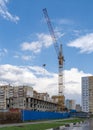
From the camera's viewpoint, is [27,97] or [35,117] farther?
[27,97]

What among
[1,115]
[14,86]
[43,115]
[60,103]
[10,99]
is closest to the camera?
[1,115]

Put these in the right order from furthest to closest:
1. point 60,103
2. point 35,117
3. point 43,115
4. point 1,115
→ point 60,103, point 43,115, point 35,117, point 1,115

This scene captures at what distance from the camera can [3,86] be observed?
175375mm

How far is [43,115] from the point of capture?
277ft

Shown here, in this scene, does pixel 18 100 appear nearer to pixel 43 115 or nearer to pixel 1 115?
pixel 43 115

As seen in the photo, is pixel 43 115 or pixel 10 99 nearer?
pixel 43 115

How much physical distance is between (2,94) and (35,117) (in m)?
98.4

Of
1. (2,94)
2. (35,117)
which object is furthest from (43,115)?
(2,94)

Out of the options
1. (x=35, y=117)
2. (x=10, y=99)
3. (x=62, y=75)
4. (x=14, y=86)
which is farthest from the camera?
(x=14, y=86)

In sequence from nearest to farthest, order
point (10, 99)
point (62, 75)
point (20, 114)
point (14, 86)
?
point (20, 114) → point (62, 75) → point (10, 99) → point (14, 86)

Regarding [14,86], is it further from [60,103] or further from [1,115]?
[1,115]

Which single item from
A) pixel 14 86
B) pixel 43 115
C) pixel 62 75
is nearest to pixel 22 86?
pixel 14 86

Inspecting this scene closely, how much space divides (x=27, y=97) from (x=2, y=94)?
1392cm

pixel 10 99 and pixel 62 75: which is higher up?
pixel 62 75
